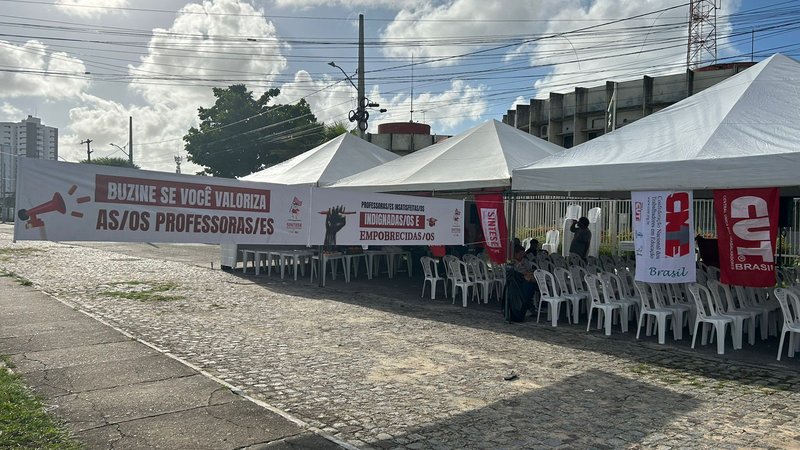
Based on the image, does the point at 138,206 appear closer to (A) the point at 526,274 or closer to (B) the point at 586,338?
(A) the point at 526,274

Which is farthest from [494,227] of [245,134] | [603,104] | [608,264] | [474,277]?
[245,134]

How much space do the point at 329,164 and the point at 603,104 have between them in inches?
780

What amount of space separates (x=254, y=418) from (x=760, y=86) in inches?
322

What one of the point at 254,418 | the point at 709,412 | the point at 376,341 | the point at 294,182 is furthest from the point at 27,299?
the point at 709,412

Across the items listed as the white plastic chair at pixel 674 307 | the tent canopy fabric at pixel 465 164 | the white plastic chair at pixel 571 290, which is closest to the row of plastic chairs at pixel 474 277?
the tent canopy fabric at pixel 465 164

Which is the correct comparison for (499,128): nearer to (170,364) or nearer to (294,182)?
(294,182)

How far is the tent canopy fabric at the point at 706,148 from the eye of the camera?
23.4ft

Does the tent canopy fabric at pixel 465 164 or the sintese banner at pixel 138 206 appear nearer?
the sintese banner at pixel 138 206

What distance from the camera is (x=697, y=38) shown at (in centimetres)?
3709

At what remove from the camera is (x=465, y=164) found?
11805mm

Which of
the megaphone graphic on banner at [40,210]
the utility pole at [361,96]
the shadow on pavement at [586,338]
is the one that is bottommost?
the shadow on pavement at [586,338]

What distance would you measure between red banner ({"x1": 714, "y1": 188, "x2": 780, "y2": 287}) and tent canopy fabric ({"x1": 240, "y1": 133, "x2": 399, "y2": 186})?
9.52 meters

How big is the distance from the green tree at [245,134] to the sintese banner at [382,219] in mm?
29486

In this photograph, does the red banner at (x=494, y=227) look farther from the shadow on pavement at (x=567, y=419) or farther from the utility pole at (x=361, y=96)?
the utility pole at (x=361, y=96)
